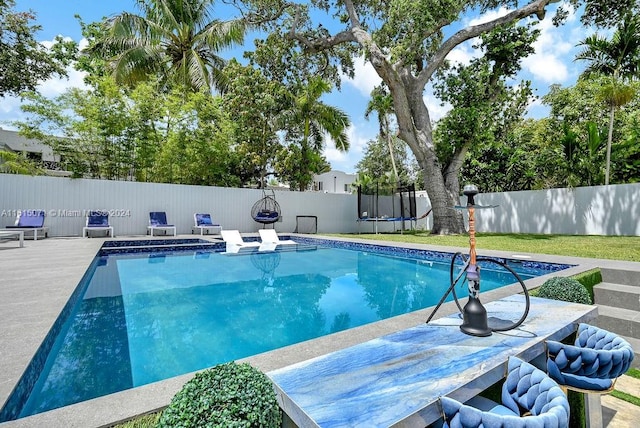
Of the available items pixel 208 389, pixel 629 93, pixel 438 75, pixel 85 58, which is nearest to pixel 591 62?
pixel 629 93

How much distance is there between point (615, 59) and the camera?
10844 mm

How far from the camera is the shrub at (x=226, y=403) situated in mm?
1062

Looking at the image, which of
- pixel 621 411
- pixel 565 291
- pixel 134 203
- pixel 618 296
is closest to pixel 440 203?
pixel 618 296

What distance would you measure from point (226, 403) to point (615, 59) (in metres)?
15.1

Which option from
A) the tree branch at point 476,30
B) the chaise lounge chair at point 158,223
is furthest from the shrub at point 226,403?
the tree branch at point 476,30

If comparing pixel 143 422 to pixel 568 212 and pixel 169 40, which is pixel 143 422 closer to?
pixel 568 212

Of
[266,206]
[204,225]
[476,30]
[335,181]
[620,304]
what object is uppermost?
[476,30]

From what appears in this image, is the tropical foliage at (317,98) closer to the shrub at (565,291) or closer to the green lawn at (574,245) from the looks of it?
the green lawn at (574,245)

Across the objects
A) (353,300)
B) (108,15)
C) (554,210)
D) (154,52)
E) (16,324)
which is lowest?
(353,300)

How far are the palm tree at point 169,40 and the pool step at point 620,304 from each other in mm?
13486

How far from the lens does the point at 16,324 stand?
2.34 meters

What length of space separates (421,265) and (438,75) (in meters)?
8.95

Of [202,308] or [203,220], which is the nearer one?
[202,308]

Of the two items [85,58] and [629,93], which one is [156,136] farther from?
[629,93]
